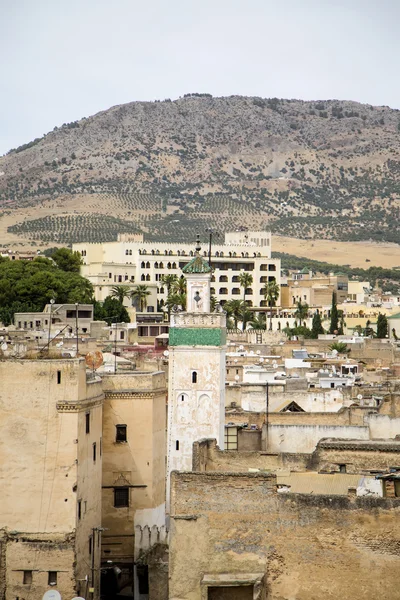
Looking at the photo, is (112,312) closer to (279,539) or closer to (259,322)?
(259,322)

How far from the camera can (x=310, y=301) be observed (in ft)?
509

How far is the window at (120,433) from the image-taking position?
35.6m

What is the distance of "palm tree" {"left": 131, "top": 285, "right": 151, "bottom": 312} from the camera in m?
134

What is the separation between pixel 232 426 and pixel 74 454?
1074 centimetres

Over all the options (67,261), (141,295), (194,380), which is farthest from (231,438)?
(67,261)

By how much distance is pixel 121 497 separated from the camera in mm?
35500

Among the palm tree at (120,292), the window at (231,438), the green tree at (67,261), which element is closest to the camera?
the window at (231,438)

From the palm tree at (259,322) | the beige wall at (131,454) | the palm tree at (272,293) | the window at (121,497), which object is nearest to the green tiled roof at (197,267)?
the beige wall at (131,454)

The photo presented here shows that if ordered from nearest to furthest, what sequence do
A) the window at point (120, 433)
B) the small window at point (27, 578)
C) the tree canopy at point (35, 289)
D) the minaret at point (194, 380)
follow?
1. the small window at point (27, 578)
2. the window at point (120, 433)
3. the minaret at point (194, 380)
4. the tree canopy at point (35, 289)

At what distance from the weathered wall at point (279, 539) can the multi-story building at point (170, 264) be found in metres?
116

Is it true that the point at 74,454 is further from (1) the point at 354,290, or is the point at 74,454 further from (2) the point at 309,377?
(1) the point at 354,290

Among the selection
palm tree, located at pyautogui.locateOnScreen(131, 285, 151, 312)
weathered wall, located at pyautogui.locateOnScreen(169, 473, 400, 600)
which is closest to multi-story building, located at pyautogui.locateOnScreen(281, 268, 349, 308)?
palm tree, located at pyautogui.locateOnScreen(131, 285, 151, 312)

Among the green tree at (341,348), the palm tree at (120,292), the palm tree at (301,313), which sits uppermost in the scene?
the palm tree at (120,292)

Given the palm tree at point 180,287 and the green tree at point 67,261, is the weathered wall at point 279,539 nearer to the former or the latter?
the palm tree at point 180,287
